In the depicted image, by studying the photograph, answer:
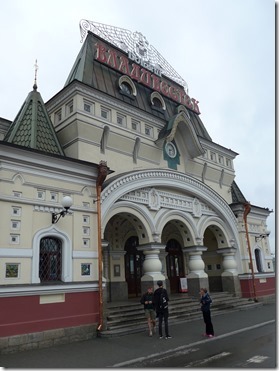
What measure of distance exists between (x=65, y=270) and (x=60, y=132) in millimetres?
5895

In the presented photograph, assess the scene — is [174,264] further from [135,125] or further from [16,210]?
[16,210]

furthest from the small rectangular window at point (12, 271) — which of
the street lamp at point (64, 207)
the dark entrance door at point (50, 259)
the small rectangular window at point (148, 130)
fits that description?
the small rectangular window at point (148, 130)

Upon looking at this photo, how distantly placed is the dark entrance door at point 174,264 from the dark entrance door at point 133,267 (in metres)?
2.33

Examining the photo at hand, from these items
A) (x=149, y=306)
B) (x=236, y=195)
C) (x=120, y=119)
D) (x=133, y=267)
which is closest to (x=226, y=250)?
(x=236, y=195)

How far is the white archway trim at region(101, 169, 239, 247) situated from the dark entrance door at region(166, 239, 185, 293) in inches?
125

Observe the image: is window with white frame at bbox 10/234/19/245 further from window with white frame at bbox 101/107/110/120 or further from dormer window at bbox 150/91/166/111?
dormer window at bbox 150/91/166/111

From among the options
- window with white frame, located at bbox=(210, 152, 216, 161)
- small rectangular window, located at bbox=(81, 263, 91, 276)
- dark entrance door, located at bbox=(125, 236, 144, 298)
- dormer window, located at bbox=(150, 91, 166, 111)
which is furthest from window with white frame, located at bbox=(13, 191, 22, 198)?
window with white frame, located at bbox=(210, 152, 216, 161)

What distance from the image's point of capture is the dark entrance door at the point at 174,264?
→ 1881cm

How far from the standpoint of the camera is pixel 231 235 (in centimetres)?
1866

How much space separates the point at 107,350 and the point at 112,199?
5362 mm

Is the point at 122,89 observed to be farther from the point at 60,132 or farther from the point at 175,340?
the point at 175,340

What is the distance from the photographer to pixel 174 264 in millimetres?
19312

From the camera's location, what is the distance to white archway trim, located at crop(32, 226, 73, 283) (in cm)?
967

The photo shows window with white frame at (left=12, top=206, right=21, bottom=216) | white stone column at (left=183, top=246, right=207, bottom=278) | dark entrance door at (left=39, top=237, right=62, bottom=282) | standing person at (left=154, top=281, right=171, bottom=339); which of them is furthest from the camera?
white stone column at (left=183, top=246, right=207, bottom=278)
